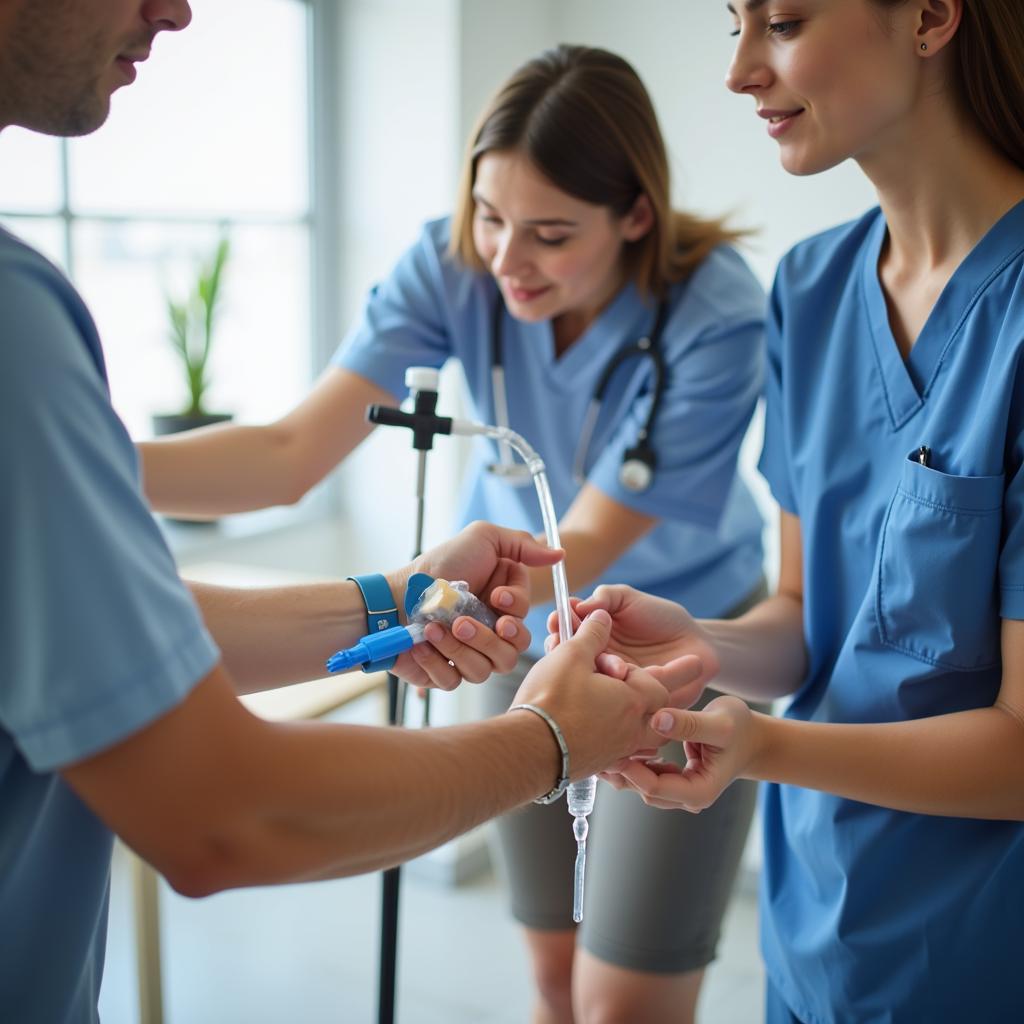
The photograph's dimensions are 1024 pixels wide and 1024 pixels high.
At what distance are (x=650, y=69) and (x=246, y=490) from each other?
1.58 metres

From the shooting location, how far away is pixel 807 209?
8.63 feet

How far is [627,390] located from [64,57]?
1.13 m

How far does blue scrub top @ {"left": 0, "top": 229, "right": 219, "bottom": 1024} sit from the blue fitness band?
0.59 metres

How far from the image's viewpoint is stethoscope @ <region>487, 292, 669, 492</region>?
1.76m

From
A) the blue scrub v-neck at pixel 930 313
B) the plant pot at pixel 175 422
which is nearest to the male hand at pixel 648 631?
the blue scrub v-neck at pixel 930 313

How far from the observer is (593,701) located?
1.09 m

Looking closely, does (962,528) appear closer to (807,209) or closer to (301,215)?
(807,209)

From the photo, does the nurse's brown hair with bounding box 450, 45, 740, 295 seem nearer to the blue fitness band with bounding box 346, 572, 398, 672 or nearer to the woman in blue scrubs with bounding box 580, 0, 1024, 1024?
the woman in blue scrubs with bounding box 580, 0, 1024, 1024

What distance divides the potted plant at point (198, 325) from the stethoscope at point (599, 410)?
1.05m

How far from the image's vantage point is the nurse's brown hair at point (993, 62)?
118 cm

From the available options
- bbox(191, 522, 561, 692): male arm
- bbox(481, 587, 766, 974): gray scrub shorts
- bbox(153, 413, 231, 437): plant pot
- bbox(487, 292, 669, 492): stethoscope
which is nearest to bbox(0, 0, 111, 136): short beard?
bbox(191, 522, 561, 692): male arm

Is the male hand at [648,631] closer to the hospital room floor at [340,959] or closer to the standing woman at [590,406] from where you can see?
the standing woman at [590,406]

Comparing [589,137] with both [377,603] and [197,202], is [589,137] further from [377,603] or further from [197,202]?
[197,202]

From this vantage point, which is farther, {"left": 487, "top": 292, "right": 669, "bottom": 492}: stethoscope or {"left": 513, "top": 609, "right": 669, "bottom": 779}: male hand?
{"left": 487, "top": 292, "right": 669, "bottom": 492}: stethoscope
